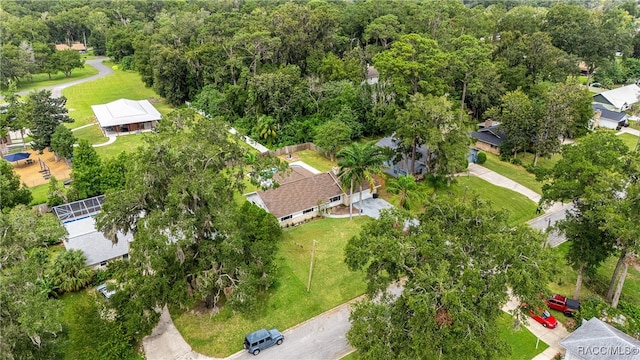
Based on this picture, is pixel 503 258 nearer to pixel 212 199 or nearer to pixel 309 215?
pixel 212 199

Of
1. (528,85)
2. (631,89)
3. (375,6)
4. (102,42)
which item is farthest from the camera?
(102,42)

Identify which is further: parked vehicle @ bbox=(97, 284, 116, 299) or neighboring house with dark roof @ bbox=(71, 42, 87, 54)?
neighboring house with dark roof @ bbox=(71, 42, 87, 54)

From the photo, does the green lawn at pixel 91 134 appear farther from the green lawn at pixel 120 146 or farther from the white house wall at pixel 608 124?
the white house wall at pixel 608 124

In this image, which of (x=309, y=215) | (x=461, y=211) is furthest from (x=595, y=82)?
(x=461, y=211)

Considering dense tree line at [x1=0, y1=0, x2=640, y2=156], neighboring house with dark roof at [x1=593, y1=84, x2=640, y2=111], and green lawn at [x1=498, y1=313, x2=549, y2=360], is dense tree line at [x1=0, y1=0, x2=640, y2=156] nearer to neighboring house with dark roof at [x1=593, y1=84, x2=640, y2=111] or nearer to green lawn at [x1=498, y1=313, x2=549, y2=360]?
neighboring house with dark roof at [x1=593, y1=84, x2=640, y2=111]

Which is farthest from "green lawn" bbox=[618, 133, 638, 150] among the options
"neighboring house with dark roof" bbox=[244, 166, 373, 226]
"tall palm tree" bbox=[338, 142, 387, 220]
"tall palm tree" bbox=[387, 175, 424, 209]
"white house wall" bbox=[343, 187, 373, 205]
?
"tall palm tree" bbox=[338, 142, 387, 220]

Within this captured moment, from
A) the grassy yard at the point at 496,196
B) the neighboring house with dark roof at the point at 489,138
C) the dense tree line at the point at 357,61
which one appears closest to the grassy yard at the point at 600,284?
the grassy yard at the point at 496,196

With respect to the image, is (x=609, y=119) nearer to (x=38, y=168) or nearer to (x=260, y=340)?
(x=260, y=340)
